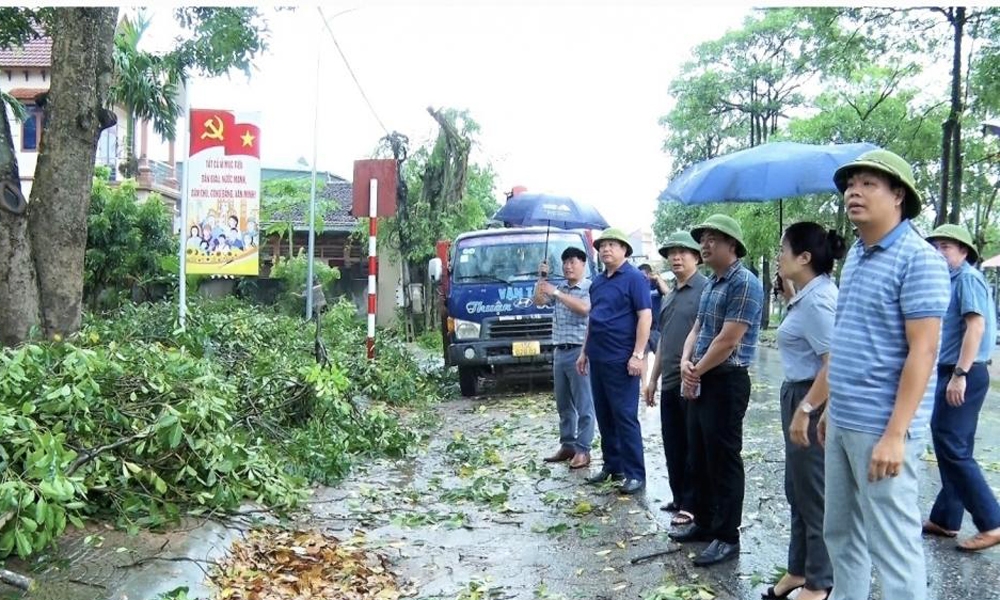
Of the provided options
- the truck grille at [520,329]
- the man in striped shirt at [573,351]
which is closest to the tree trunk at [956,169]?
the truck grille at [520,329]

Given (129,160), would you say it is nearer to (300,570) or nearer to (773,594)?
(300,570)

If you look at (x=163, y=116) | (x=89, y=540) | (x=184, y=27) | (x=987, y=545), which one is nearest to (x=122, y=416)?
(x=89, y=540)

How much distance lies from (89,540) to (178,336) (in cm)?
363

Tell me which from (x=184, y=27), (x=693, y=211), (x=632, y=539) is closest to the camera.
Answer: (x=632, y=539)

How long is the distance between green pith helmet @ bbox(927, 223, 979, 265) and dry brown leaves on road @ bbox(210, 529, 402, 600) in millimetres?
3572

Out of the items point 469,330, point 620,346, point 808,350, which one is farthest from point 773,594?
point 469,330

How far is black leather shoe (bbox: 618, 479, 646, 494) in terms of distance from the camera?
19.9 ft

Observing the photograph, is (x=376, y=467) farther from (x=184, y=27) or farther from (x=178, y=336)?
(x=184, y=27)

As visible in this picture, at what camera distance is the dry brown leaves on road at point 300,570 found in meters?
4.08

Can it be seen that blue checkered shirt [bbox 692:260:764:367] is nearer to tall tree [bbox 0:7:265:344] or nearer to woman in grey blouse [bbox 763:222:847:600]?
woman in grey blouse [bbox 763:222:847:600]

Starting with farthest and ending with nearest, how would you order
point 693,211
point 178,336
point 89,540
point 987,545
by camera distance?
point 693,211 → point 178,336 → point 987,545 → point 89,540

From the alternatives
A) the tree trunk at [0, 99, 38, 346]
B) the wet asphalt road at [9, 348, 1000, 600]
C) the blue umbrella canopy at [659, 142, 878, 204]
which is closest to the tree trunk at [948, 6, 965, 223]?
the wet asphalt road at [9, 348, 1000, 600]

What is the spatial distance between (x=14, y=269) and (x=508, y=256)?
629 cm

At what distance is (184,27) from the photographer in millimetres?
10625
